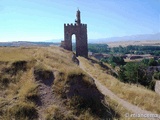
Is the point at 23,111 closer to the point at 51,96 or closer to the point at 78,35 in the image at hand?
the point at 51,96

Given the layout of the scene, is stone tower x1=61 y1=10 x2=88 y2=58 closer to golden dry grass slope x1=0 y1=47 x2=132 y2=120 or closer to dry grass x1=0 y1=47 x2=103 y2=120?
dry grass x1=0 y1=47 x2=103 y2=120

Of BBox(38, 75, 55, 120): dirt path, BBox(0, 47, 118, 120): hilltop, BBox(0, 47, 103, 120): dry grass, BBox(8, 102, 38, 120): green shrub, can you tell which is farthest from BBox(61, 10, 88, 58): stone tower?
BBox(8, 102, 38, 120): green shrub

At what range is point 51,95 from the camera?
1247 cm

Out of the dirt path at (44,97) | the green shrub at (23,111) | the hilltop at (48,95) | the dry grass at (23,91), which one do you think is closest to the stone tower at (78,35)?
the dry grass at (23,91)

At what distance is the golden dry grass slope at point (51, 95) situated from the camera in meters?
11.1

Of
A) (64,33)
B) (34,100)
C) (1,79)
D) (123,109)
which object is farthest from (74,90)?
(64,33)

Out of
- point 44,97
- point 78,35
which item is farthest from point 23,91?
Answer: point 78,35

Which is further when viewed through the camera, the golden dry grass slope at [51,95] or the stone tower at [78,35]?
the stone tower at [78,35]

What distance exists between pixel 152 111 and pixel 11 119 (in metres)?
8.40

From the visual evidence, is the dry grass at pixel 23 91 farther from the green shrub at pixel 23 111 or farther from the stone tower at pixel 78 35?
the stone tower at pixel 78 35

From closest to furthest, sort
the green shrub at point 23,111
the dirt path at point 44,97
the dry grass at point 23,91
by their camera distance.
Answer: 1. the green shrub at point 23,111
2. the dry grass at point 23,91
3. the dirt path at point 44,97

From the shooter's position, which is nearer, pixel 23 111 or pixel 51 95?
pixel 23 111

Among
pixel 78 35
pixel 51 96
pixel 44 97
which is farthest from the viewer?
pixel 78 35

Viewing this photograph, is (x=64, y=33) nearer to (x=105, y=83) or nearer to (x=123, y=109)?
(x=105, y=83)
